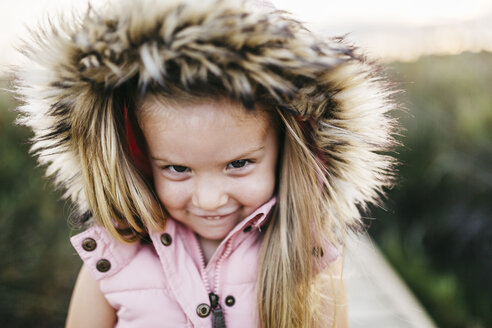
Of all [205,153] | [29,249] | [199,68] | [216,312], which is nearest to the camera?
[199,68]

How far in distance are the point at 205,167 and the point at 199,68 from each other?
0.31 meters

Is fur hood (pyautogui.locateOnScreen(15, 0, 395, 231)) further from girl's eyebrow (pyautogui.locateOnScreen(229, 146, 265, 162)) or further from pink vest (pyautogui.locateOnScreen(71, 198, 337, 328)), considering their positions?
pink vest (pyautogui.locateOnScreen(71, 198, 337, 328))

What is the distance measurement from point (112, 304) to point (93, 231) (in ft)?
0.93

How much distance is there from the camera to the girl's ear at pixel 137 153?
1.49m

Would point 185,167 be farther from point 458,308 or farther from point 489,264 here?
point 489,264

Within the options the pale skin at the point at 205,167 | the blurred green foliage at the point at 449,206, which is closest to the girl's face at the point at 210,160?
the pale skin at the point at 205,167

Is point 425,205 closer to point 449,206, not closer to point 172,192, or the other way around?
point 449,206

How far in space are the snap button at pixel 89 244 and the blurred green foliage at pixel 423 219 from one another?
1.52 meters

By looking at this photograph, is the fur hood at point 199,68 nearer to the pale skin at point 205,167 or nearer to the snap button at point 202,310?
the pale skin at point 205,167

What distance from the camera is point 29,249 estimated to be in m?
2.80

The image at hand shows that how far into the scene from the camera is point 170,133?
4.19 feet

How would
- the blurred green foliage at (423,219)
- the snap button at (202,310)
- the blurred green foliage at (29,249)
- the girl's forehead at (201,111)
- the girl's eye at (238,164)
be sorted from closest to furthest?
the girl's forehead at (201,111)
the girl's eye at (238,164)
the snap button at (202,310)
the blurred green foliage at (29,249)
the blurred green foliage at (423,219)

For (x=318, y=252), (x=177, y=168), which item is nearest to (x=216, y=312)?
(x=318, y=252)

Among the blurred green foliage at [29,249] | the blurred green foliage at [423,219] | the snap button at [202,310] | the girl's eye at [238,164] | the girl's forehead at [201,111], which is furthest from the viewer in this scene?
the blurred green foliage at [423,219]
